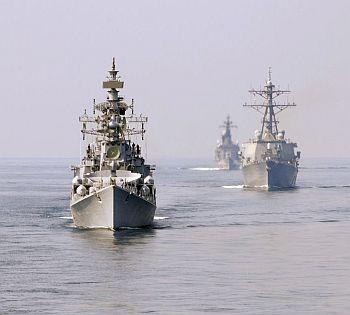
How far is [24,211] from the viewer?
105 metres

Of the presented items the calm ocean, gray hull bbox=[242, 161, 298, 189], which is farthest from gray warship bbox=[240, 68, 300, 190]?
the calm ocean

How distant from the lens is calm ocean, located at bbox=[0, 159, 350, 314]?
46.9 m

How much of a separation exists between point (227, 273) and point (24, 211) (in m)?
52.1

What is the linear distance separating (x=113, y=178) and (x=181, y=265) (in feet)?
54.0

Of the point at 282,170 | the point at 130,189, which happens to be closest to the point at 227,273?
the point at 130,189

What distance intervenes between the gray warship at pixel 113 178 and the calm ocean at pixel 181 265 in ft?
4.06

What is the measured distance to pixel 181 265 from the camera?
59.4m

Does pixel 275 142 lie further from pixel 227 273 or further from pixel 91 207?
pixel 227 273

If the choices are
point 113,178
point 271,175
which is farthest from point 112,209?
point 271,175

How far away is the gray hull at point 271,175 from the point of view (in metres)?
165

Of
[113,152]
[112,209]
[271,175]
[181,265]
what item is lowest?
[181,265]

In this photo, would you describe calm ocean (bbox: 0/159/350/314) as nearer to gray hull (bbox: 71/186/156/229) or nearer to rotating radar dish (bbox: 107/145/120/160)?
gray hull (bbox: 71/186/156/229)

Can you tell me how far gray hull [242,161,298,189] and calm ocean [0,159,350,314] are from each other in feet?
205

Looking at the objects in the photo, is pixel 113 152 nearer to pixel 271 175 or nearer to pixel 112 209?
pixel 112 209
